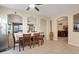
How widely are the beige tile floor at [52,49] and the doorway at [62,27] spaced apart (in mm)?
76

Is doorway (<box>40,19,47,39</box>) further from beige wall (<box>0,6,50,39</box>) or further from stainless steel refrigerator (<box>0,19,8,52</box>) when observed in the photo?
stainless steel refrigerator (<box>0,19,8,52</box>)

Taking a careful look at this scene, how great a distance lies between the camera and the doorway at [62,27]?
8.85 feet

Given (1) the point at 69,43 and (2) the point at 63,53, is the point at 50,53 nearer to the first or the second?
(2) the point at 63,53

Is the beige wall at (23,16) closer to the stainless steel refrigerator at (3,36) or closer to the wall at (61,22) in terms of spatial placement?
the stainless steel refrigerator at (3,36)

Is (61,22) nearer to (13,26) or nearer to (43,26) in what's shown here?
(43,26)

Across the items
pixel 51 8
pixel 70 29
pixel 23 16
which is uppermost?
pixel 51 8

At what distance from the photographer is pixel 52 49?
104 inches

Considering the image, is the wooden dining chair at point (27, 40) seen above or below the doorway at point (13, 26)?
below

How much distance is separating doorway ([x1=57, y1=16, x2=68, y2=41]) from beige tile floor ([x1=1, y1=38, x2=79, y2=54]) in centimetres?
8

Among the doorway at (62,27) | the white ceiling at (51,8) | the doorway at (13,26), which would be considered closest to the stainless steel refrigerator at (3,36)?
the doorway at (13,26)

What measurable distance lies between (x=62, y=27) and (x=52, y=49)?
55cm

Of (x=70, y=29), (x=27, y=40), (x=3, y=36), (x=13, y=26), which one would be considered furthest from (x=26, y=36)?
(x=70, y=29)

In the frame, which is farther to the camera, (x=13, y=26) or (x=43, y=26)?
(x=43, y=26)

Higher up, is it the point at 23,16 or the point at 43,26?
the point at 23,16
